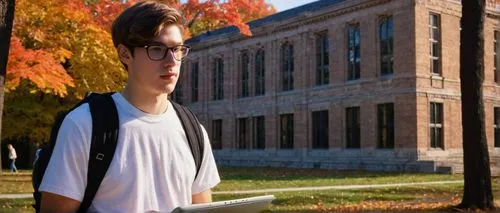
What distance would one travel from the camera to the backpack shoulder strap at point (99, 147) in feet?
7.07

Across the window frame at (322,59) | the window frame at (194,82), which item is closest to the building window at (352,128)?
the window frame at (322,59)

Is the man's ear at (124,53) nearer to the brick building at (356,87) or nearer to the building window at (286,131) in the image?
the brick building at (356,87)

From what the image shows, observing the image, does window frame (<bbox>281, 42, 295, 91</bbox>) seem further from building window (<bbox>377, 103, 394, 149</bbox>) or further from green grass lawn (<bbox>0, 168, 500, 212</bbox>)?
green grass lawn (<bbox>0, 168, 500, 212</bbox>)

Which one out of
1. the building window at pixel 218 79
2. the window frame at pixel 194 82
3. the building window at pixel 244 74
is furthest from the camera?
the window frame at pixel 194 82

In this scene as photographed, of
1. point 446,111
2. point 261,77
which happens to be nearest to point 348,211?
point 446,111

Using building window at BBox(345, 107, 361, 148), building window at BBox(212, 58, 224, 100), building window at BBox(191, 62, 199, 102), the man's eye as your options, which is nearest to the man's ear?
the man's eye

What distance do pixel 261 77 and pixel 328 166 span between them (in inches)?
380

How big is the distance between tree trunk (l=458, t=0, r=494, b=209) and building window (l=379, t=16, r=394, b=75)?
18242mm

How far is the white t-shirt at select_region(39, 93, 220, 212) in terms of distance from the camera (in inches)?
83.3

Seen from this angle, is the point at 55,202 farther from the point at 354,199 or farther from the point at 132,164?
the point at 354,199

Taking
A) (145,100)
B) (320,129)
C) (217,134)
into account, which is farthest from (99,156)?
(217,134)

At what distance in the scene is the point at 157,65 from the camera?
7.64 ft

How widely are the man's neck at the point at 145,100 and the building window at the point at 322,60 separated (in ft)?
108

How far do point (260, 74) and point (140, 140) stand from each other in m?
38.3
